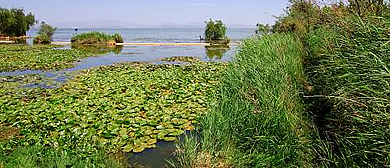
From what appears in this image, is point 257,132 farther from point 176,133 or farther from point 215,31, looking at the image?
point 215,31

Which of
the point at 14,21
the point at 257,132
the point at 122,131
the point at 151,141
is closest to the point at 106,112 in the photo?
the point at 122,131

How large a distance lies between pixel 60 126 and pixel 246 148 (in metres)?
2.85

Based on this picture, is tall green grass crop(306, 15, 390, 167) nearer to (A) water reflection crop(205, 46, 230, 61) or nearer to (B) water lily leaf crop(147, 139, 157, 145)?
(B) water lily leaf crop(147, 139, 157, 145)

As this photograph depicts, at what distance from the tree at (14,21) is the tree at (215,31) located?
71.6 ft

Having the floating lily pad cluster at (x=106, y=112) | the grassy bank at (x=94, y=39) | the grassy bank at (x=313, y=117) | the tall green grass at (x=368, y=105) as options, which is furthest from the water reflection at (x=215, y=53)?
the tall green grass at (x=368, y=105)

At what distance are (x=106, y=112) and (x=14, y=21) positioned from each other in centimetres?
3612

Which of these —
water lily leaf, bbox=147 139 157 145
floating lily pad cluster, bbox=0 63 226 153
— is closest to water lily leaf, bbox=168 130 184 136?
floating lily pad cluster, bbox=0 63 226 153

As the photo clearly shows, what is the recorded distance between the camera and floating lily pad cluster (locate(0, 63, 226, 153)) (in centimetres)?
427

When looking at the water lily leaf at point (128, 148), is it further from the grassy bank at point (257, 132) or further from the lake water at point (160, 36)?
the lake water at point (160, 36)

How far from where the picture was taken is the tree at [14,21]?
113 ft

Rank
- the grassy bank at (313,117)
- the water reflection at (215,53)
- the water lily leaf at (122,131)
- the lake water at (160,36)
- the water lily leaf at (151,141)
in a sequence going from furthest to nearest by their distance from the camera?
the lake water at (160,36) < the water reflection at (215,53) < the water lily leaf at (122,131) < the water lily leaf at (151,141) < the grassy bank at (313,117)

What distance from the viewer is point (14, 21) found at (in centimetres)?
3538

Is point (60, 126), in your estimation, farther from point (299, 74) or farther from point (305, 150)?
point (299, 74)

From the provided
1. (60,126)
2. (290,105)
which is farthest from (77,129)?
(290,105)
